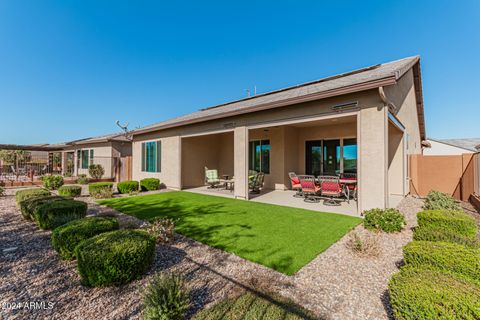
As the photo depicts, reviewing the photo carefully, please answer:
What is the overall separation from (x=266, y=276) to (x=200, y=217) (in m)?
3.57

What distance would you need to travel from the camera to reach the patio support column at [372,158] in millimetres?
5539

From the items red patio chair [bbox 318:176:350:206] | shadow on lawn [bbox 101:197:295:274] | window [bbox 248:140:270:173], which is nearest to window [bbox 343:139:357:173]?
red patio chair [bbox 318:176:350:206]

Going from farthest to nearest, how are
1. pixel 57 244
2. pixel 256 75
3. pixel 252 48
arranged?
pixel 256 75 < pixel 252 48 < pixel 57 244

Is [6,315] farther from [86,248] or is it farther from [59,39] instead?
[59,39]

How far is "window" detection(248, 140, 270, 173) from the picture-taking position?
38.7 feet

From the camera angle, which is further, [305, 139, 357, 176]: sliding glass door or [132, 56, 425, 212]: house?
[305, 139, 357, 176]: sliding glass door

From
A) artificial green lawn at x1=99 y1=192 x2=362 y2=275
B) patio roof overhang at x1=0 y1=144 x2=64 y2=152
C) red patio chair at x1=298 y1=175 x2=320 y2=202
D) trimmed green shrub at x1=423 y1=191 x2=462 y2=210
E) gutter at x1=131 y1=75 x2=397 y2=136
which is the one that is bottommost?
artificial green lawn at x1=99 y1=192 x2=362 y2=275

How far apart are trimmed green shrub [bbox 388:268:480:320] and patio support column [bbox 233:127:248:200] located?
6834mm

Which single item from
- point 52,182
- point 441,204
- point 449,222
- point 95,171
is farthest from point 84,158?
point 441,204

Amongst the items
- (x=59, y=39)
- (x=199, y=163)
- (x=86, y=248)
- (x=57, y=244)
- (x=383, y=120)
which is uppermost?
(x=59, y=39)

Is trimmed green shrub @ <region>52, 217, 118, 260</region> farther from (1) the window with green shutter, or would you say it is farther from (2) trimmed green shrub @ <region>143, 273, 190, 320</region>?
(1) the window with green shutter

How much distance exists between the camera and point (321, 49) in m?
14.0

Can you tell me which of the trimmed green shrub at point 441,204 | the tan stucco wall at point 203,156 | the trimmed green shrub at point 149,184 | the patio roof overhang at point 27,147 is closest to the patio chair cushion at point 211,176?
the tan stucco wall at point 203,156

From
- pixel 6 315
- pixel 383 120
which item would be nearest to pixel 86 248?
pixel 6 315
